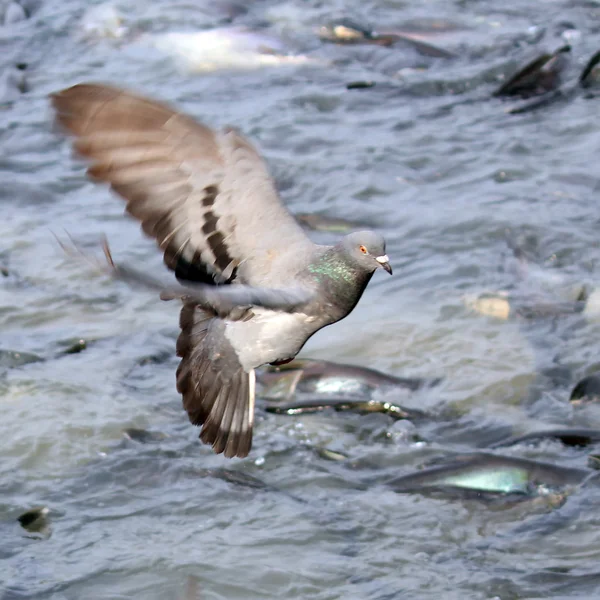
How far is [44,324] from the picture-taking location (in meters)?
7.07

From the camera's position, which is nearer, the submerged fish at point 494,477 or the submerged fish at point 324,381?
the submerged fish at point 494,477

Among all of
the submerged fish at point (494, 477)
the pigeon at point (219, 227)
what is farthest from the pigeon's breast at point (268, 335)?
the submerged fish at point (494, 477)

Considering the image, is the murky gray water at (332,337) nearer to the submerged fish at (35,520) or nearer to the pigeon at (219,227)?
the submerged fish at (35,520)

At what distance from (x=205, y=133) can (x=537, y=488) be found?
236 cm

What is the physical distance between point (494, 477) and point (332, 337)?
176 centimetres

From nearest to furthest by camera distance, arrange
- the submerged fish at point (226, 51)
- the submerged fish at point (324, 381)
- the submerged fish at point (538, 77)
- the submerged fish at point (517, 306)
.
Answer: the submerged fish at point (324, 381) → the submerged fish at point (517, 306) → the submerged fish at point (538, 77) → the submerged fish at point (226, 51)

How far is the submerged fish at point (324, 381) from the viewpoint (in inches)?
244

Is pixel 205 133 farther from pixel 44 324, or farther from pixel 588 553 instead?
pixel 44 324

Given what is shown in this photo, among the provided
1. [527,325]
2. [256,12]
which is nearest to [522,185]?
[527,325]

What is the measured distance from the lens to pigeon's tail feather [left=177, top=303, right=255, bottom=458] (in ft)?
15.3

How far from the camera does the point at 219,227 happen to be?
4.42 m

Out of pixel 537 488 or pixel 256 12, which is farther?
pixel 256 12

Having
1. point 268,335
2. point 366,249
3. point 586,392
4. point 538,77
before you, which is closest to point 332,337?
point 586,392

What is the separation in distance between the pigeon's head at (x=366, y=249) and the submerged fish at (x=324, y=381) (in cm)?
182
